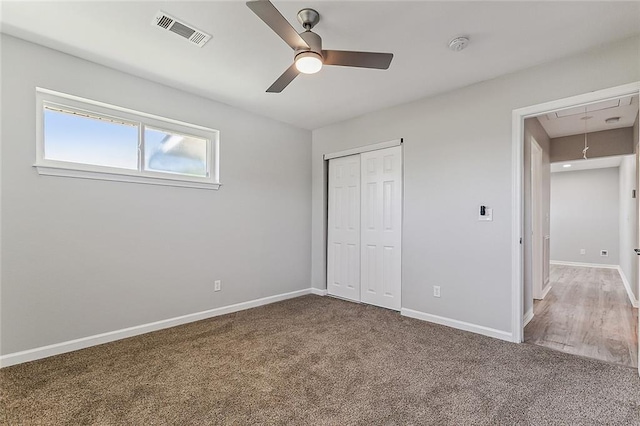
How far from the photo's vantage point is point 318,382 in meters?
2.13

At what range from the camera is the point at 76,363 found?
2412 mm

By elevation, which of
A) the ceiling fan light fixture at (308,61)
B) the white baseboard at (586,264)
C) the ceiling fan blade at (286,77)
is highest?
the ceiling fan blade at (286,77)

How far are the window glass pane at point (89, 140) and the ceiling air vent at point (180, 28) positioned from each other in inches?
49.1

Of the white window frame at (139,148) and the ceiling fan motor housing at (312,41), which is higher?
the ceiling fan motor housing at (312,41)

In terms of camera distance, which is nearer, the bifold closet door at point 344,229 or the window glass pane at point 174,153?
the window glass pane at point 174,153

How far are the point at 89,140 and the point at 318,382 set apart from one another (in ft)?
9.67

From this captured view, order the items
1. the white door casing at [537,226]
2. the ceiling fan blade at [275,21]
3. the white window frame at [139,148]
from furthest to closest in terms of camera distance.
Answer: the white door casing at [537,226] < the white window frame at [139,148] < the ceiling fan blade at [275,21]

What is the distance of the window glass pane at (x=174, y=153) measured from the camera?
3215mm

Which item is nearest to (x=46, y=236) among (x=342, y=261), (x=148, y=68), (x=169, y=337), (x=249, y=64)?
(x=169, y=337)

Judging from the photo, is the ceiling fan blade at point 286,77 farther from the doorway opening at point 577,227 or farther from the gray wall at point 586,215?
the gray wall at point 586,215

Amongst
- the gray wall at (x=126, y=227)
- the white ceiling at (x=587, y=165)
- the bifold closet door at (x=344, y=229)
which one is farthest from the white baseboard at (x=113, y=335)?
the white ceiling at (x=587, y=165)

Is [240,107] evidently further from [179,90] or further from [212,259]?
[212,259]

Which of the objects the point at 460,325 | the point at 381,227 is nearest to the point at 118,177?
the point at 381,227

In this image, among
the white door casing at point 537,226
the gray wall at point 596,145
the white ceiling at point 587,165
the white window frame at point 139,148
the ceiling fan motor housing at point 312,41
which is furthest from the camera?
the white ceiling at point 587,165
